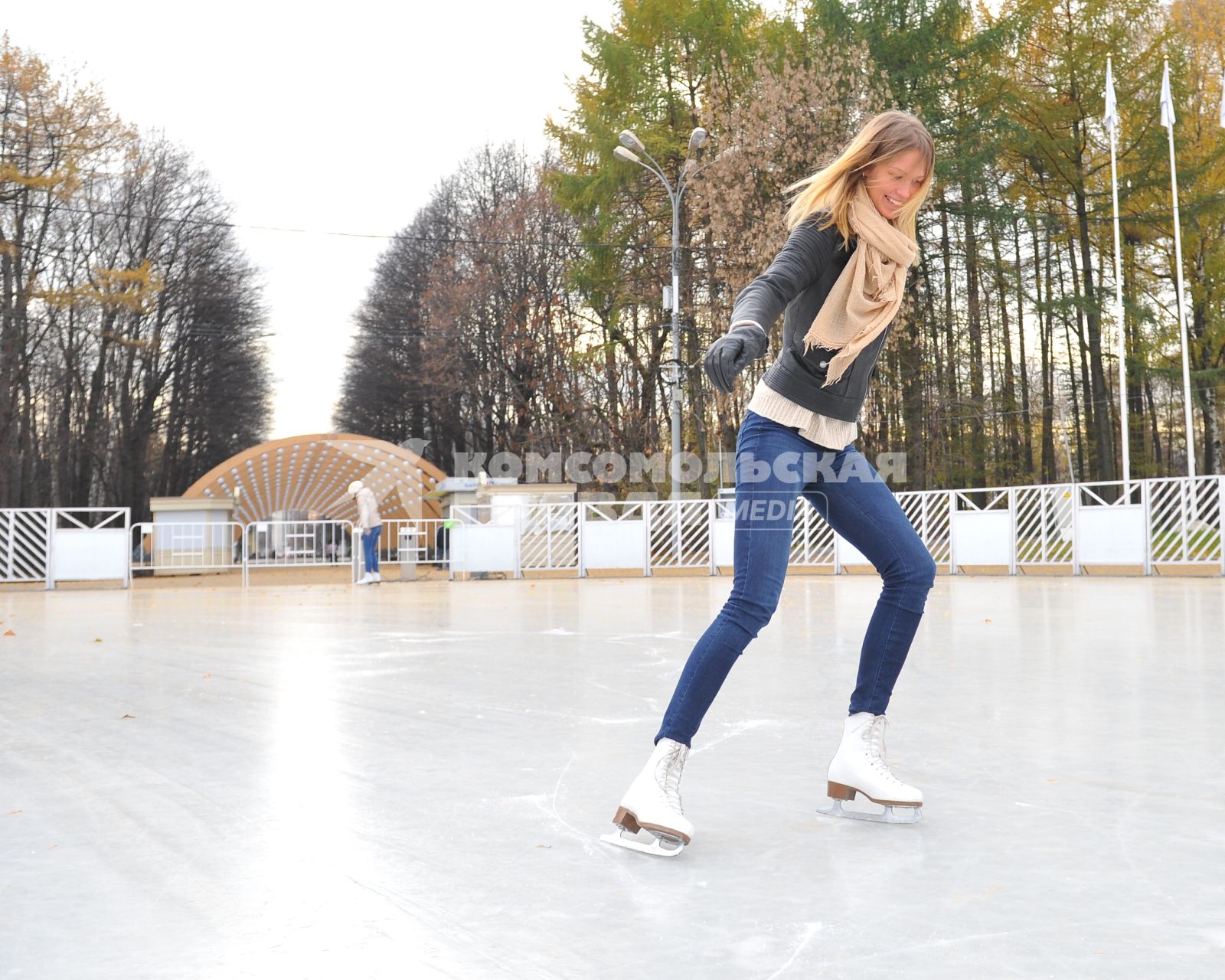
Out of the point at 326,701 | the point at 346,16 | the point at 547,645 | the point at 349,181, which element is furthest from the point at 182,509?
the point at 326,701

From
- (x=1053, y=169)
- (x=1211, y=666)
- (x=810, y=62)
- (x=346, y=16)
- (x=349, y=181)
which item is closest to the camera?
(x=1211, y=666)

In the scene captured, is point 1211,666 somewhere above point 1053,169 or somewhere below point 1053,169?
below

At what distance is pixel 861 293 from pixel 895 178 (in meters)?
0.35

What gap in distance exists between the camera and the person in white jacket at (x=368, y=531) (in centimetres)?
1956

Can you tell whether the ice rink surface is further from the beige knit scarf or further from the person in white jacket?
the person in white jacket

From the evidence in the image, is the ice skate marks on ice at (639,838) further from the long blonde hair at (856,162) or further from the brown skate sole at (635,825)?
the long blonde hair at (856,162)

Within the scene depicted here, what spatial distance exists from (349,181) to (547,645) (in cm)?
3317

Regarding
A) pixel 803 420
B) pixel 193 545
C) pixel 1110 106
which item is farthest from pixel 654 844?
pixel 1110 106

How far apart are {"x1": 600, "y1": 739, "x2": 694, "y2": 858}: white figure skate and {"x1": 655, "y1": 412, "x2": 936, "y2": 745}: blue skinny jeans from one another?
59 mm

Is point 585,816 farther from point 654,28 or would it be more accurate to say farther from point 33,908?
point 654,28

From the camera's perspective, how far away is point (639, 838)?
2.97 meters

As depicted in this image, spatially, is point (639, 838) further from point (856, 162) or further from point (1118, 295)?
point (1118, 295)

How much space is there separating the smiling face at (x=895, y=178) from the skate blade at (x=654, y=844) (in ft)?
5.96

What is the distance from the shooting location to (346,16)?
2228 cm
